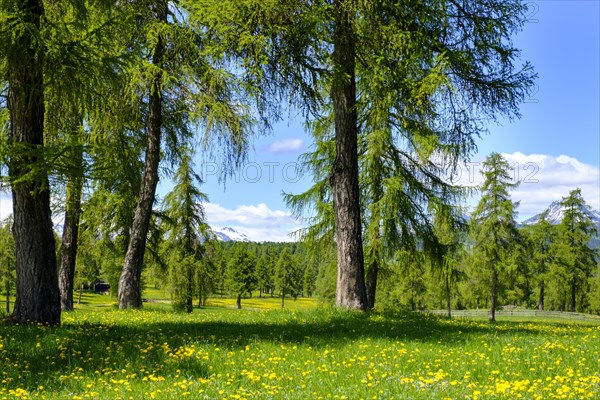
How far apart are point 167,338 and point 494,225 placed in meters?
30.7

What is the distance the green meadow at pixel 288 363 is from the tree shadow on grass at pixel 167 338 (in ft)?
0.07

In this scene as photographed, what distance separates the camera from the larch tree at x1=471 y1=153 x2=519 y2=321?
113 ft

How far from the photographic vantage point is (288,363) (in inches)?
275

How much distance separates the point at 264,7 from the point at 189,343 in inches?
258

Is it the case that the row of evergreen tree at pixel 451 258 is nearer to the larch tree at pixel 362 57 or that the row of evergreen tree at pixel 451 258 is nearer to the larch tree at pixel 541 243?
the larch tree at pixel 541 243

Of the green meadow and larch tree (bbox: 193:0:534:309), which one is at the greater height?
larch tree (bbox: 193:0:534:309)

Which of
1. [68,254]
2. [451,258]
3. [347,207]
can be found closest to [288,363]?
[347,207]

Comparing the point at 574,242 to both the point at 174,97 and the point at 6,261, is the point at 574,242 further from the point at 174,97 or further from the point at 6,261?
the point at 6,261

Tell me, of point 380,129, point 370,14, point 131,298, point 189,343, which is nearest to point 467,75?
point 370,14

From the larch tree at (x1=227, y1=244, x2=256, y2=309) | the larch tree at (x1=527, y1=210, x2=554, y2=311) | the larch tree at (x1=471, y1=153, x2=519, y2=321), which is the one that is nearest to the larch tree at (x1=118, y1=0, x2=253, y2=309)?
the larch tree at (x1=471, y1=153, x2=519, y2=321)

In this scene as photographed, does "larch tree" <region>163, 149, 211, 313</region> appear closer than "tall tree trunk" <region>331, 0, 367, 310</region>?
No

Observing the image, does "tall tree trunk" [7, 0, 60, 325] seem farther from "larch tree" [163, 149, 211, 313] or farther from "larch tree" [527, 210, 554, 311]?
"larch tree" [527, 210, 554, 311]

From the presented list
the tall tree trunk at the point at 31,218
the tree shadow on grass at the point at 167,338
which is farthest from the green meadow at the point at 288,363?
the tall tree trunk at the point at 31,218

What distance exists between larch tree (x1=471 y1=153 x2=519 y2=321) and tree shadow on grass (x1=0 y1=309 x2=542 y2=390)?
81.4 feet
